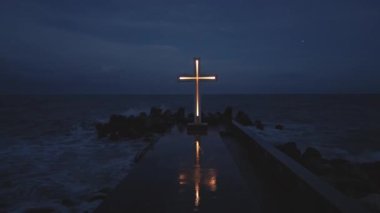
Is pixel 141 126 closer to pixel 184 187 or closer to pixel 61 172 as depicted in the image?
pixel 61 172

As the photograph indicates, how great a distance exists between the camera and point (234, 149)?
10.4 m

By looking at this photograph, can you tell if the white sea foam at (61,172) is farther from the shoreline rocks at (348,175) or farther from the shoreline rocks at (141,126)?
the shoreline rocks at (348,175)

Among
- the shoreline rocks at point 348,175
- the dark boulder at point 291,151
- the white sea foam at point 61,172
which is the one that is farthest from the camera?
the dark boulder at point 291,151

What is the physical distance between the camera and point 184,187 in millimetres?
5461

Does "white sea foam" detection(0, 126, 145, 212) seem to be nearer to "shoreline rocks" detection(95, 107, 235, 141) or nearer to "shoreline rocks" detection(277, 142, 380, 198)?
"shoreline rocks" detection(95, 107, 235, 141)

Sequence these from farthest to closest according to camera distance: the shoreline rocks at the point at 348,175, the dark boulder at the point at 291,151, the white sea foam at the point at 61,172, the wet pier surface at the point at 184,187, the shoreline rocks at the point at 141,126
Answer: the shoreline rocks at the point at 141,126 → the dark boulder at the point at 291,151 → the white sea foam at the point at 61,172 → the shoreline rocks at the point at 348,175 → the wet pier surface at the point at 184,187

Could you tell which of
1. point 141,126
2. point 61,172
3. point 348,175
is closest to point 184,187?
point 348,175

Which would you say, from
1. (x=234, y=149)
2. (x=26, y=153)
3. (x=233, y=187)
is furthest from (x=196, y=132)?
(x=26, y=153)

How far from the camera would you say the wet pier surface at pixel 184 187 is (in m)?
4.55

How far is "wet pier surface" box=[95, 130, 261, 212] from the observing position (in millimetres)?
4551

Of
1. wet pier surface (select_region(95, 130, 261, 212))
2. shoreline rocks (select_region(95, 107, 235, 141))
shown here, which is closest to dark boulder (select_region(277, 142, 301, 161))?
wet pier surface (select_region(95, 130, 261, 212))

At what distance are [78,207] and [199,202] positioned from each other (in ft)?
16.0

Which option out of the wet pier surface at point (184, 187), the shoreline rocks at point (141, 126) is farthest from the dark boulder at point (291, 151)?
the shoreline rocks at point (141, 126)

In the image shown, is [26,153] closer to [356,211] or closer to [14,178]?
[14,178]
